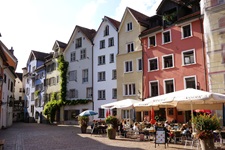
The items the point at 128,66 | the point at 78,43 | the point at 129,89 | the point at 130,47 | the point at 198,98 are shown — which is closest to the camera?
the point at 198,98

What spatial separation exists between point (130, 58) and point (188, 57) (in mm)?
8474

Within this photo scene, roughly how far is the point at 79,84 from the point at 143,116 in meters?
14.7

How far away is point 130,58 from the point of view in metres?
32.2

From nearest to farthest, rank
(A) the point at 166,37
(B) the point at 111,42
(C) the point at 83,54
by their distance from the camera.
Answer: (A) the point at 166,37 → (B) the point at 111,42 → (C) the point at 83,54

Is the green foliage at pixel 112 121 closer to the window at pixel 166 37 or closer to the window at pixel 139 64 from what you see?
the window at pixel 139 64

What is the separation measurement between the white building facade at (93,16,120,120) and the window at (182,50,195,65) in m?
11.1

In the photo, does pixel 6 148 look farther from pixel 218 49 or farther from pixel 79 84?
pixel 79 84

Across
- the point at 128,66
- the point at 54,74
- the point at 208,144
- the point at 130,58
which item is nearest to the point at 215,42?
the point at 130,58

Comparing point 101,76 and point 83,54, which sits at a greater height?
point 83,54

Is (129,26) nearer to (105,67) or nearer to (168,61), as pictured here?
(105,67)

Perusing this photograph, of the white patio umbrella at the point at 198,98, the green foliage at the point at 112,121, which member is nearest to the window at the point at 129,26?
the green foliage at the point at 112,121

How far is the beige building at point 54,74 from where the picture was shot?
4519 centimetres

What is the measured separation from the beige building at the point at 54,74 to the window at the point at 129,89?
53.4 ft

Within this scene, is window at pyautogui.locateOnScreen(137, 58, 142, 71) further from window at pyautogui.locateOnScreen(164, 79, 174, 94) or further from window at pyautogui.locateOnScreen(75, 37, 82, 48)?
window at pyautogui.locateOnScreen(75, 37, 82, 48)
